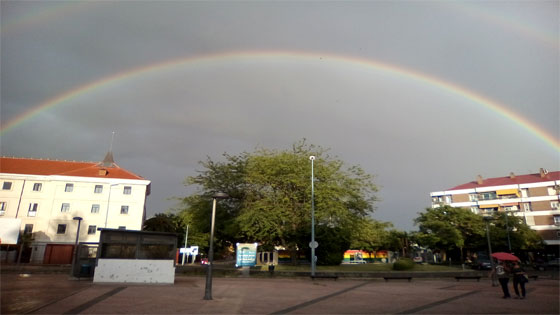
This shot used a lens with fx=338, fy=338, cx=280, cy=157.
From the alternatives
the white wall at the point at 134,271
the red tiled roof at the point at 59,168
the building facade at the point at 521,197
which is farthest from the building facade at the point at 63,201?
the building facade at the point at 521,197

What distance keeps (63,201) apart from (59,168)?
23.6 feet

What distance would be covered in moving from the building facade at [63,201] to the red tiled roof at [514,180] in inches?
2769

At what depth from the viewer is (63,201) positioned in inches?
1837

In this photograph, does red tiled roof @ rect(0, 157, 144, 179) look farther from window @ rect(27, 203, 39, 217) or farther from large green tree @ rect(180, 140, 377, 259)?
large green tree @ rect(180, 140, 377, 259)

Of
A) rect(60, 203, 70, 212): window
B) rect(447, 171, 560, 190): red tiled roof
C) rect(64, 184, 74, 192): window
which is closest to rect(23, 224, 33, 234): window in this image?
rect(60, 203, 70, 212): window

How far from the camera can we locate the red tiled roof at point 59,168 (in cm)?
4834

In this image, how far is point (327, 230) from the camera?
34188 millimetres

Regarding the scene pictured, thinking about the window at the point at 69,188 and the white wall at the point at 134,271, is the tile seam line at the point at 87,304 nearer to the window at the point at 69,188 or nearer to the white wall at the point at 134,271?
the white wall at the point at 134,271

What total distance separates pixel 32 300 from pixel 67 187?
42.7 m

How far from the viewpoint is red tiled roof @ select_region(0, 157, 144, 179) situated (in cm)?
4834

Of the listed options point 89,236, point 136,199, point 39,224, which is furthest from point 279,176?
point 39,224

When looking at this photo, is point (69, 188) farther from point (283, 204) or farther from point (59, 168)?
point (283, 204)

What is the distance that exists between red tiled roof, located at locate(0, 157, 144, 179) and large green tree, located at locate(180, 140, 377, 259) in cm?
2085

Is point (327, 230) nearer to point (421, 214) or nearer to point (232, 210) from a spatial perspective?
point (232, 210)
